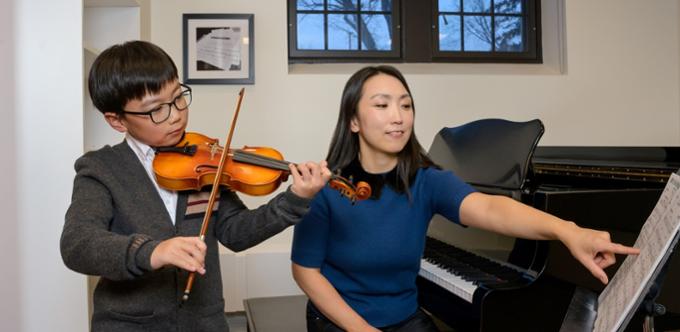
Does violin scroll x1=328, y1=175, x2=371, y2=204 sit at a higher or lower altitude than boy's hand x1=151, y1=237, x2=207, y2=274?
higher

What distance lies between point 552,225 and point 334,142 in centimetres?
76

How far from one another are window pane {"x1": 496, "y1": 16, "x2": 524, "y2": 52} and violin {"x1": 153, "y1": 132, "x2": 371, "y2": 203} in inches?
108

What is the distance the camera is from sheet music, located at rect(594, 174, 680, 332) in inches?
31.1

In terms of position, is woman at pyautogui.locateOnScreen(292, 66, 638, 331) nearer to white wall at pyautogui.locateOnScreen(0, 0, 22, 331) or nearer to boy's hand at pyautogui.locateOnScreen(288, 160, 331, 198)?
boy's hand at pyautogui.locateOnScreen(288, 160, 331, 198)

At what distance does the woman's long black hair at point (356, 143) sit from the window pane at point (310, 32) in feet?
6.40

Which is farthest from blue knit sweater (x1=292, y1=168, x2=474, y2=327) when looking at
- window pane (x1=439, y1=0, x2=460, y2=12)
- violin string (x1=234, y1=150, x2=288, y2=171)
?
window pane (x1=439, y1=0, x2=460, y2=12)

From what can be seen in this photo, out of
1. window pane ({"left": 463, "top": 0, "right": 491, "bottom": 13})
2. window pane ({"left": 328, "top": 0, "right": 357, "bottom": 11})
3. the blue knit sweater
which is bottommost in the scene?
the blue knit sweater

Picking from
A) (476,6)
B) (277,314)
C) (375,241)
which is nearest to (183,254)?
(375,241)

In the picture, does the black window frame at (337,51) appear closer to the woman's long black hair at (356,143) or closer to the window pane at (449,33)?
the window pane at (449,33)

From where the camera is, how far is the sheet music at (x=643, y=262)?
31.1 inches

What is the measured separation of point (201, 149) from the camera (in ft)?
4.83

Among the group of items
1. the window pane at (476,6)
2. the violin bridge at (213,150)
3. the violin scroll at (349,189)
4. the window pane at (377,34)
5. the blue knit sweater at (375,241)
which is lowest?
the blue knit sweater at (375,241)

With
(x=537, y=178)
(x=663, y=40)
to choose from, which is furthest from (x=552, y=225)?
(x=663, y=40)

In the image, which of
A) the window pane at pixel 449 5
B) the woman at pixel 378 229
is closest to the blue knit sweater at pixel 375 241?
the woman at pixel 378 229
